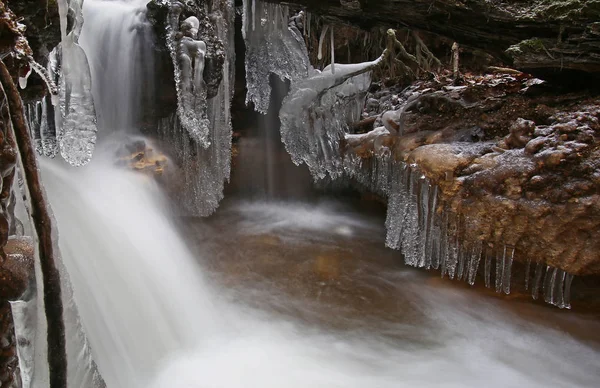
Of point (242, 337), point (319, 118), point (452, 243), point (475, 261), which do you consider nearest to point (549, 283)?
point (475, 261)

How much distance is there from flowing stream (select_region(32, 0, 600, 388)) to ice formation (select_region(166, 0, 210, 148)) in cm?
80

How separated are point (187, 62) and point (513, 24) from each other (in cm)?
333

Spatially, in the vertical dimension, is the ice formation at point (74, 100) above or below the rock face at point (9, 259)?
above

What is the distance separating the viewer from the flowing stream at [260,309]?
129 inches

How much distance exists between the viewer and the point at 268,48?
216 inches

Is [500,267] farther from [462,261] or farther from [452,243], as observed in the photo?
[452,243]

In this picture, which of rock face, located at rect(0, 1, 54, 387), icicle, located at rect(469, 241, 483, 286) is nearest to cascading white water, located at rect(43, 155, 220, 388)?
rock face, located at rect(0, 1, 54, 387)

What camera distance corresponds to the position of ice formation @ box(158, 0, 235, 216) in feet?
18.1

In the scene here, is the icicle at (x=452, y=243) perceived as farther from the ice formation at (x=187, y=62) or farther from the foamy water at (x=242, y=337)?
the ice formation at (x=187, y=62)

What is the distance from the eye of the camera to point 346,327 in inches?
156

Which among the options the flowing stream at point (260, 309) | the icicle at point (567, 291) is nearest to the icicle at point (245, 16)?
the flowing stream at point (260, 309)

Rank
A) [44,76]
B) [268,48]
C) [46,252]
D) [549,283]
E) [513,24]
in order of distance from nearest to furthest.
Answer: [46,252], [44,76], [513,24], [549,283], [268,48]

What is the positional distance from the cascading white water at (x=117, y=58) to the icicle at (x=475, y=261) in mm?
4294

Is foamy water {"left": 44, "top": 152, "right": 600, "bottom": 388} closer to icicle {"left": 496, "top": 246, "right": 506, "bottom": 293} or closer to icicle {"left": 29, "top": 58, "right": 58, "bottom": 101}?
icicle {"left": 496, "top": 246, "right": 506, "bottom": 293}
